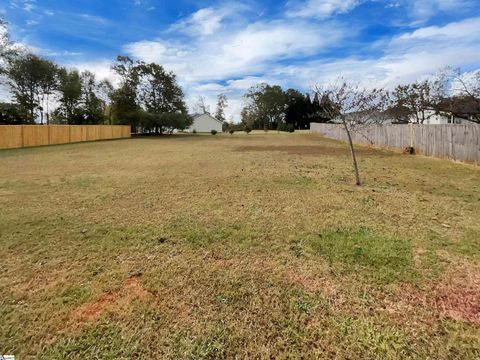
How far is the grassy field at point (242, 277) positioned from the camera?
6.00ft

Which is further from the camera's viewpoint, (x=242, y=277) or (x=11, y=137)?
(x=11, y=137)

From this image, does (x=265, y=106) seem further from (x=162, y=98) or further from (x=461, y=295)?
(x=461, y=295)

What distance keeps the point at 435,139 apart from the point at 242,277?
11.6m

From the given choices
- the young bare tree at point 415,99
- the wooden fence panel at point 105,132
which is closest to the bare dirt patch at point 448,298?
the young bare tree at point 415,99

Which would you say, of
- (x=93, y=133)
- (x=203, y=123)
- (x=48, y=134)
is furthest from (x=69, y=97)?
(x=203, y=123)

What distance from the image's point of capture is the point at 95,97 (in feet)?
109

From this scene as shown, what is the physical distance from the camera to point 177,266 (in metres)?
2.78

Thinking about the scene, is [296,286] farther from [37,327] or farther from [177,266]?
[37,327]

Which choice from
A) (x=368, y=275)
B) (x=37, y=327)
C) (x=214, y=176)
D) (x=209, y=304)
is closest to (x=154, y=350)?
(x=209, y=304)

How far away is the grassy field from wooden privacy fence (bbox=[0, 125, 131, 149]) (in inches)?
684

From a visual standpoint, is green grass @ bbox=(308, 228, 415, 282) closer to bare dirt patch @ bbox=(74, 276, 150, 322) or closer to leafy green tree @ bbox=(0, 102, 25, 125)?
bare dirt patch @ bbox=(74, 276, 150, 322)

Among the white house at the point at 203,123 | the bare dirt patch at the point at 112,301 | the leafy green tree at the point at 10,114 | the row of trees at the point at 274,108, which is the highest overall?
the row of trees at the point at 274,108

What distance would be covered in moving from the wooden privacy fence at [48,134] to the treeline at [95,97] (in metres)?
4.40

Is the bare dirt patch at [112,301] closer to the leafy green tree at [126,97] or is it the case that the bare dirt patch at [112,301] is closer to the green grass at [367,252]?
the green grass at [367,252]
